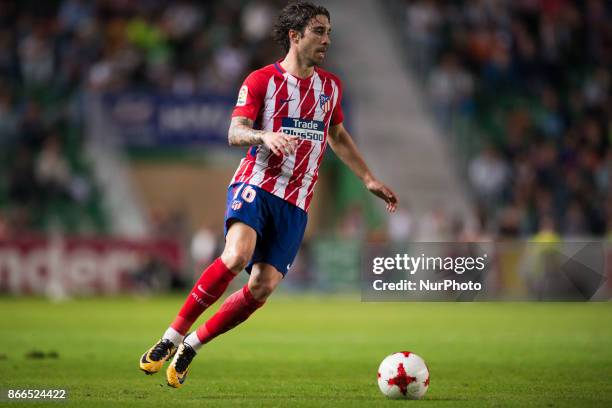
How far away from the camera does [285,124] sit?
324 inches

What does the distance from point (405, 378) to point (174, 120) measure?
17.4m

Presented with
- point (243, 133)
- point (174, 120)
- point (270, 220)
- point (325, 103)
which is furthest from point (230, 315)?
point (174, 120)

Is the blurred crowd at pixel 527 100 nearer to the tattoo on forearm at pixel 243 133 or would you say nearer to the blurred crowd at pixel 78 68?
the blurred crowd at pixel 78 68

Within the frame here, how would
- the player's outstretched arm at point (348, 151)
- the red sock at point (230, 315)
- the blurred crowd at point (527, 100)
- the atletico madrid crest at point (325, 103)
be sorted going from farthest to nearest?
the blurred crowd at point (527, 100) < the player's outstretched arm at point (348, 151) < the atletico madrid crest at point (325, 103) < the red sock at point (230, 315)

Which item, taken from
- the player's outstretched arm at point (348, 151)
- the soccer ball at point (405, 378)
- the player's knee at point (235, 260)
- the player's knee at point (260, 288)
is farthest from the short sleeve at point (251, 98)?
the soccer ball at point (405, 378)

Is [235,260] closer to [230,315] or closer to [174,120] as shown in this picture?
[230,315]

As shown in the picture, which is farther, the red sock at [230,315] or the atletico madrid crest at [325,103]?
the atletico madrid crest at [325,103]

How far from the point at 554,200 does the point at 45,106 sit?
A: 435 inches

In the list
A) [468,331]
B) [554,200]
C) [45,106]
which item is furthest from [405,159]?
[468,331]

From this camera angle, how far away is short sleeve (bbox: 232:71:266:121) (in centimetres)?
797

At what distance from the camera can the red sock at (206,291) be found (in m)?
7.92

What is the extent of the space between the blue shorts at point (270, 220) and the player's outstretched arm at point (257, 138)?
46cm

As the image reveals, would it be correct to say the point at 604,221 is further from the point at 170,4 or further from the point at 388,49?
the point at 170,4

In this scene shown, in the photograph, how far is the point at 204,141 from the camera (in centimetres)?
2453
